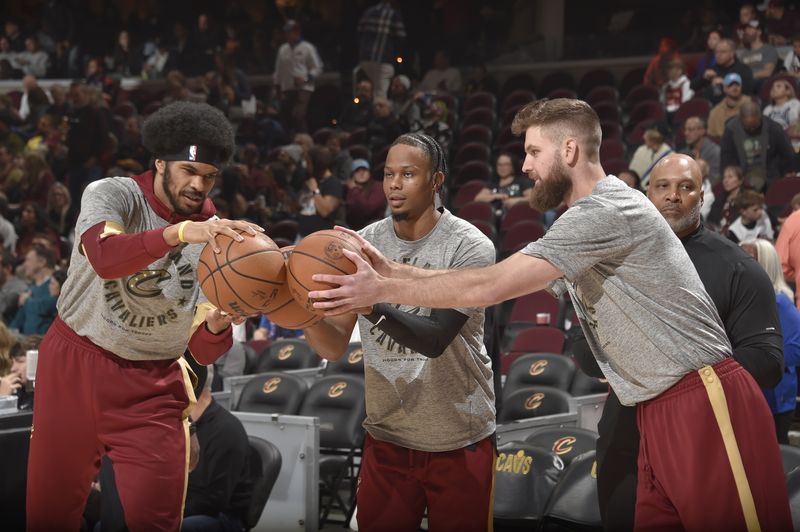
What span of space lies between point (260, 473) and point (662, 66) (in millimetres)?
9860

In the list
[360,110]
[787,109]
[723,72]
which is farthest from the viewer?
[360,110]

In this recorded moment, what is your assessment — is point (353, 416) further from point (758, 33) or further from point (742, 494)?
point (758, 33)

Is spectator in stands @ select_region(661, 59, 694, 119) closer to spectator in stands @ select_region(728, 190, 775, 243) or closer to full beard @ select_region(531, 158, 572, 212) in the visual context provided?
spectator in stands @ select_region(728, 190, 775, 243)

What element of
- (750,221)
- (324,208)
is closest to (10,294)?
(324,208)

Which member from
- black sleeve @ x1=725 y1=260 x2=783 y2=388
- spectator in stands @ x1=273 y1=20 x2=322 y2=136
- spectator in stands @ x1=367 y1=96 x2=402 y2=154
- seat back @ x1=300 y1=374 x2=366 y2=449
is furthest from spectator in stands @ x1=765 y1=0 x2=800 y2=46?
black sleeve @ x1=725 y1=260 x2=783 y2=388

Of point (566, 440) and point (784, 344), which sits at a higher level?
point (784, 344)

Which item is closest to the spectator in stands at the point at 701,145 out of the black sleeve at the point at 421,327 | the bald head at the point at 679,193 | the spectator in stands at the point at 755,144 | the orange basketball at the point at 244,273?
the spectator in stands at the point at 755,144

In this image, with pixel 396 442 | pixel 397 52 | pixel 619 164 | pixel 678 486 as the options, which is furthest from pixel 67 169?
pixel 678 486

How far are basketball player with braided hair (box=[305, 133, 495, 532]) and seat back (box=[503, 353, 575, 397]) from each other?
11.8 feet

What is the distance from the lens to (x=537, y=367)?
768 cm

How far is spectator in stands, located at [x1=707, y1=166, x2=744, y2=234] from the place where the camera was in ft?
31.3

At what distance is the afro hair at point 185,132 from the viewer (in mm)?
4020

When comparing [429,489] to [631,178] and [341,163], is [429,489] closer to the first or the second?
[631,178]

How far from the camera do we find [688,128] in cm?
1104
